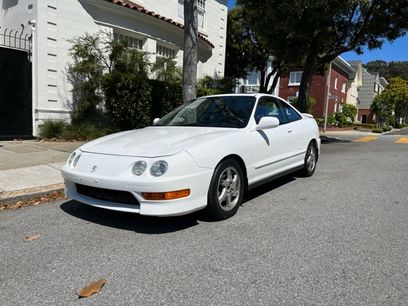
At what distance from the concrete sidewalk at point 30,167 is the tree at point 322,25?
7.84 metres

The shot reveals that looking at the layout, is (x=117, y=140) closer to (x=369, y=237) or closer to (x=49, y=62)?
(x=369, y=237)

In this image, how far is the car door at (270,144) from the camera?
507 centimetres

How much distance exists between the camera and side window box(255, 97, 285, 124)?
5.43 m

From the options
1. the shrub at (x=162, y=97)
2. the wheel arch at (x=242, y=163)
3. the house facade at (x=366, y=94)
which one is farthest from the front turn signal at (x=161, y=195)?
the house facade at (x=366, y=94)

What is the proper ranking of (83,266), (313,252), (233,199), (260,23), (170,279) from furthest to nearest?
(260,23) → (233,199) → (313,252) → (83,266) → (170,279)

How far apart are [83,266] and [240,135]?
2407mm

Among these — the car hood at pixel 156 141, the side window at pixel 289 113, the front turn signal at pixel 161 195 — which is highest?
the side window at pixel 289 113

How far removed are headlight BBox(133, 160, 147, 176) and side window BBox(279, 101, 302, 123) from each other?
3148 millimetres

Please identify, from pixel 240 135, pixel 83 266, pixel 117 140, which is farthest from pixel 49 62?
pixel 83 266

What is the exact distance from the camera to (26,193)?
5316 millimetres

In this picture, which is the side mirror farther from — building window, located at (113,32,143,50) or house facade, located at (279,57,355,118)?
house facade, located at (279,57,355,118)

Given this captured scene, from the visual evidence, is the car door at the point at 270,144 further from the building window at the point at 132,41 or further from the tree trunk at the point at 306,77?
the tree trunk at the point at 306,77

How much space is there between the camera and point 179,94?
485 inches

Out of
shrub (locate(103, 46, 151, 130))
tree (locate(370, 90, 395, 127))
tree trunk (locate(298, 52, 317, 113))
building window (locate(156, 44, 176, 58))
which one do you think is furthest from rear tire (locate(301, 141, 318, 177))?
tree (locate(370, 90, 395, 127))
